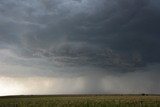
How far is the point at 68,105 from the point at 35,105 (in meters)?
5.47

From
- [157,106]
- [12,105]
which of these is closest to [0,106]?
[12,105]

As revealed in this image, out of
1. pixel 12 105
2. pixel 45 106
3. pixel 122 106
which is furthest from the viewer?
pixel 12 105

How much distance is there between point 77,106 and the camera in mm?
41312

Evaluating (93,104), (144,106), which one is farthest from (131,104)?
(93,104)

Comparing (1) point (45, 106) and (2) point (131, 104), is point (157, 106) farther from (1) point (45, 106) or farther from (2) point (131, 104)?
(1) point (45, 106)

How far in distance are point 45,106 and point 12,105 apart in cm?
670

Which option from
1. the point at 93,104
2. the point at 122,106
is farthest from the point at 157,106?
the point at 93,104

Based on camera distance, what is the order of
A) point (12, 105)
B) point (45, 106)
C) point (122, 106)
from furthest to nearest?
point (12, 105)
point (45, 106)
point (122, 106)

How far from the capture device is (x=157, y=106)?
4122 cm

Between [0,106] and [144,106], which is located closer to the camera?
[144,106]

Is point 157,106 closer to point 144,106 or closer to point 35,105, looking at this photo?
point 144,106

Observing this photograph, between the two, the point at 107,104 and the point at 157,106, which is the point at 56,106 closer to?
the point at 107,104

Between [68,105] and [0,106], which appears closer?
[68,105]

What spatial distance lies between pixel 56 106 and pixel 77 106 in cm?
308
